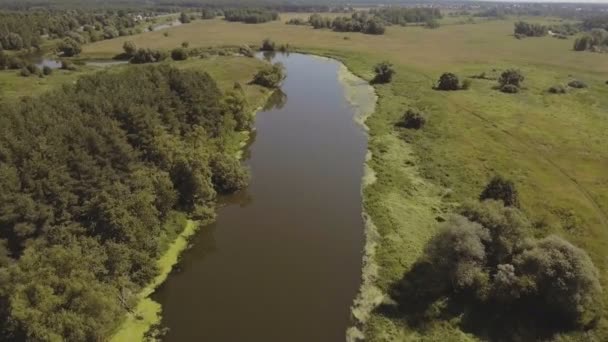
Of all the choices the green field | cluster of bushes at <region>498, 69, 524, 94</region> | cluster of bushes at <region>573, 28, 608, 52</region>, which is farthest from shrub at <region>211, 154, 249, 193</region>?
cluster of bushes at <region>573, 28, 608, 52</region>

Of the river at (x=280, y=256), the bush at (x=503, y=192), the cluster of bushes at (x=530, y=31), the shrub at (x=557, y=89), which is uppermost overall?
the cluster of bushes at (x=530, y=31)

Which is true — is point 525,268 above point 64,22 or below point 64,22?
below

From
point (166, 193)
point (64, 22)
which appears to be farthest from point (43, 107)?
point (64, 22)

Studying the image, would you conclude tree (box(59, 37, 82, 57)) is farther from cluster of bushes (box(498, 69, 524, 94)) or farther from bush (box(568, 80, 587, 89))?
bush (box(568, 80, 587, 89))

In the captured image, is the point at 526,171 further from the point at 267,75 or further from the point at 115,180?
the point at 267,75

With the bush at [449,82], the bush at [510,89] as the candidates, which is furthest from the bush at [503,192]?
the bush at [510,89]

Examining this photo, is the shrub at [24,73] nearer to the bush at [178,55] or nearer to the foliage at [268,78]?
the bush at [178,55]
